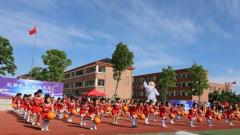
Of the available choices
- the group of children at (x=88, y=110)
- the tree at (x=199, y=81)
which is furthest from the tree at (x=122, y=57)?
the group of children at (x=88, y=110)

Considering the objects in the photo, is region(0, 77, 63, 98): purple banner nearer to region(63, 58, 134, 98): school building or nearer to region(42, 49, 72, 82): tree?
region(42, 49, 72, 82): tree

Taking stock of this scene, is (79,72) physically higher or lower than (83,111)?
higher

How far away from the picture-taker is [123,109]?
27.2m

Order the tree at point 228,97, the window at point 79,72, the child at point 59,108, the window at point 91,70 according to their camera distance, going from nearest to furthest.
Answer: the child at point 59,108, the window at point 91,70, the tree at point 228,97, the window at point 79,72

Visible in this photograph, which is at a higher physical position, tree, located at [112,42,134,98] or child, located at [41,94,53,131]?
tree, located at [112,42,134,98]

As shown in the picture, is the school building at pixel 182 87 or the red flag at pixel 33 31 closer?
the red flag at pixel 33 31

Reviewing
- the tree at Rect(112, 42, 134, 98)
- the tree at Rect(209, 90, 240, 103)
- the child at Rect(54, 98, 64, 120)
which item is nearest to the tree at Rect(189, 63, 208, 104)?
the tree at Rect(112, 42, 134, 98)

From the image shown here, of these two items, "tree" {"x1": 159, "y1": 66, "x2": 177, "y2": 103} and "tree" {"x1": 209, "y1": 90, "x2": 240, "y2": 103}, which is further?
"tree" {"x1": 209, "y1": 90, "x2": 240, "y2": 103}

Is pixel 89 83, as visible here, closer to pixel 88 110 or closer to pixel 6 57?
pixel 6 57

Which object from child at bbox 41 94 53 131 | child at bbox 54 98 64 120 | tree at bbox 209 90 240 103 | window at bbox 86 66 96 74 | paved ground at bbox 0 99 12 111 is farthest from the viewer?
Result: tree at bbox 209 90 240 103

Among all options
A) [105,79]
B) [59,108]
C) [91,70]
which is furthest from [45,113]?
[91,70]

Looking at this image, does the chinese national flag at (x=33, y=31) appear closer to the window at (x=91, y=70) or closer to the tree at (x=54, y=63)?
the tree at (x=54, y=63)

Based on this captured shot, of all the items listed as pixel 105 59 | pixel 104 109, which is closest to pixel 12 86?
pixel 104 109

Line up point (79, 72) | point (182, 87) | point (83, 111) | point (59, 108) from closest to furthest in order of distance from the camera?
point (83, 111), point (59, 108), point (79, 72), point (182, 87)
